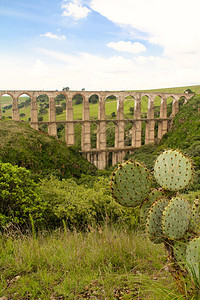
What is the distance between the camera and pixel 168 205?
12.9 feet

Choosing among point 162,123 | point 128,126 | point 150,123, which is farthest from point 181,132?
point 128,126

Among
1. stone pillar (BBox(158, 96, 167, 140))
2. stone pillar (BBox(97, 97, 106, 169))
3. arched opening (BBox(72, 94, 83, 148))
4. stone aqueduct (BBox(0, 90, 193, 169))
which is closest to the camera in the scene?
stone aqueduct (BBox(0, 90, 193, 169))

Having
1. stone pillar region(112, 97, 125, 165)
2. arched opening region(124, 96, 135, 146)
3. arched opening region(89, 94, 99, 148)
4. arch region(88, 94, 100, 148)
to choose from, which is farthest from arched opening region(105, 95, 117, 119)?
stone pillar region(112, 97, 125, 165)

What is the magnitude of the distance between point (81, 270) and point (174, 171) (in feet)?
8.15

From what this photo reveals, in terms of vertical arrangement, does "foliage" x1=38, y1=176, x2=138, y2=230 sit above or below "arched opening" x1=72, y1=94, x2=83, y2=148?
below

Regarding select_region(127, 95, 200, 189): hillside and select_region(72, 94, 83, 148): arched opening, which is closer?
select_region(127, 95, 200, 189): hillside

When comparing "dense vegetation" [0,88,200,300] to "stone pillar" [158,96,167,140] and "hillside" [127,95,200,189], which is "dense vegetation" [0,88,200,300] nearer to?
"hillside" [127,95,200,189]

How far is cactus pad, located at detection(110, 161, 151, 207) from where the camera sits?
176 inches

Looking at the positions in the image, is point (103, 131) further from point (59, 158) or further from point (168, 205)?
point (168, 205)

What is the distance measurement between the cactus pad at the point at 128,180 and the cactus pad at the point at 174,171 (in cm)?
30

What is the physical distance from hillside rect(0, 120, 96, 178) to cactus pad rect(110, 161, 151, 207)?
21034mm

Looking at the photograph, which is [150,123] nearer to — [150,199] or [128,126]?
[128,126]

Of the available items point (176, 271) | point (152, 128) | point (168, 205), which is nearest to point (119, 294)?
point (176, 271)

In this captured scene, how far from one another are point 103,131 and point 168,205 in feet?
125
